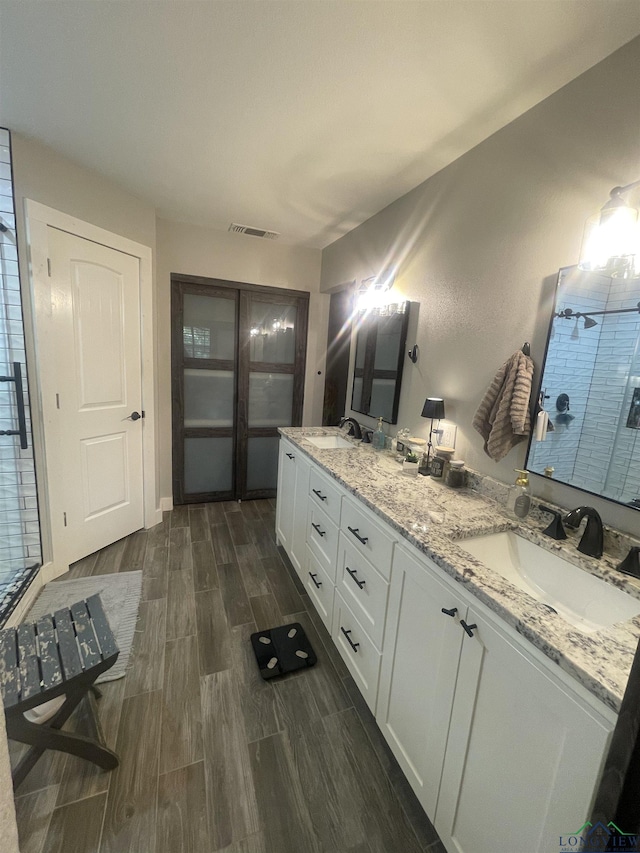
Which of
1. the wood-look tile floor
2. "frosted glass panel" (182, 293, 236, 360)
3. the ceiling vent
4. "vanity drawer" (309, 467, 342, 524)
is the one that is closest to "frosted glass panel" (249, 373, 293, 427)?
"frosted glass panel" (182, 293, 236, 360)

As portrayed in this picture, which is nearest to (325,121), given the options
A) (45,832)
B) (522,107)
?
(522,107)

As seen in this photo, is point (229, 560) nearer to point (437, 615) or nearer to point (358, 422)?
point (358, 422)

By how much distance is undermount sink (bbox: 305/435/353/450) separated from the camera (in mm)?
2650

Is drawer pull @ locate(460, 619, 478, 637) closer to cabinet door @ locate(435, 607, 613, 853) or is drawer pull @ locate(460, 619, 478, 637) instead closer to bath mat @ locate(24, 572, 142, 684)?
cabinet door @ locate(435, 607, 613, 853)

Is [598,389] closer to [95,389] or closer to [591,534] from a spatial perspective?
[591,534]

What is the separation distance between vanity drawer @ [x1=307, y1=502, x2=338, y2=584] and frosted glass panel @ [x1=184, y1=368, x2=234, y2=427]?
173 centimetres

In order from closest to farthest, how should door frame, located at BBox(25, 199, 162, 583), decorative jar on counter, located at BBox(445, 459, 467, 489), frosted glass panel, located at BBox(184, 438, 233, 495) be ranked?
decorative jar on counter, located at BBox(445, 459, 467, 489)
door frame, located at BBox(25, 199, 162, 583)
frosted glass panel, located at BBox(184, 438, 233, 495)

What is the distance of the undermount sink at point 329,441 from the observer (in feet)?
8.70

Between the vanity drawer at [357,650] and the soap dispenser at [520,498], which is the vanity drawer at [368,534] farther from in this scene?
the soap dispenser at [520,498]

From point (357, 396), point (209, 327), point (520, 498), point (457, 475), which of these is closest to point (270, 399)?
point (209, 327)

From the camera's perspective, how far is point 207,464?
351 centimetres

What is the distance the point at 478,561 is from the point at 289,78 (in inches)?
74.6

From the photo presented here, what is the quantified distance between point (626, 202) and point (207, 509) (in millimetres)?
3416

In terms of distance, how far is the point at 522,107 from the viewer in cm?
146
